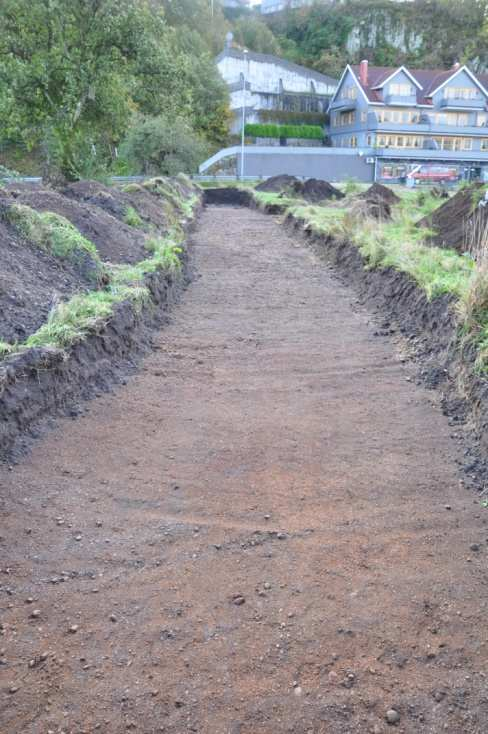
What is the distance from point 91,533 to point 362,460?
206cm

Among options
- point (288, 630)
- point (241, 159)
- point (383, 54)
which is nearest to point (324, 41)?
point (383, 54)

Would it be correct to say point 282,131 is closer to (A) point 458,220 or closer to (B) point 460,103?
(B) point 460,103

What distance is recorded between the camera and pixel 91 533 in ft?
11.0

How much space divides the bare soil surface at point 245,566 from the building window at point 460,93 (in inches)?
1989

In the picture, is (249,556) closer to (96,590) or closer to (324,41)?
(96,590)

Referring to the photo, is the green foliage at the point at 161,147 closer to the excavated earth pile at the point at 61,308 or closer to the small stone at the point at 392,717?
the excavated earth pile at the point at 61,308

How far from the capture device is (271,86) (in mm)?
56125

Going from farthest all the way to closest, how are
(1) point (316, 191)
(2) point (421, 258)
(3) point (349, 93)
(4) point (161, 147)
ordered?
1. (3) point (349, 93)
2. (4) point (161, 147)
3. (1) point (316, 191)
4. (2) point (421, 258)

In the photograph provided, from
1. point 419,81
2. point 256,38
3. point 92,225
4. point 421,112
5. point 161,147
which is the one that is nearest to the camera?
point 92,225

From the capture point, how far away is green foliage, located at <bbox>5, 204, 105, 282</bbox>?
680cm

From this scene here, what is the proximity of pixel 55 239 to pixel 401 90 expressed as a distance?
47.9 m

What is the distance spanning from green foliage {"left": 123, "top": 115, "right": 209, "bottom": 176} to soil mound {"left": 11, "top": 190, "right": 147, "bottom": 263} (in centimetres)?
2189

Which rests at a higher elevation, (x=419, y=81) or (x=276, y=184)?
(x=419, y=81)

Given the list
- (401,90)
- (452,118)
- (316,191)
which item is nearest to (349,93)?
(401,90)
